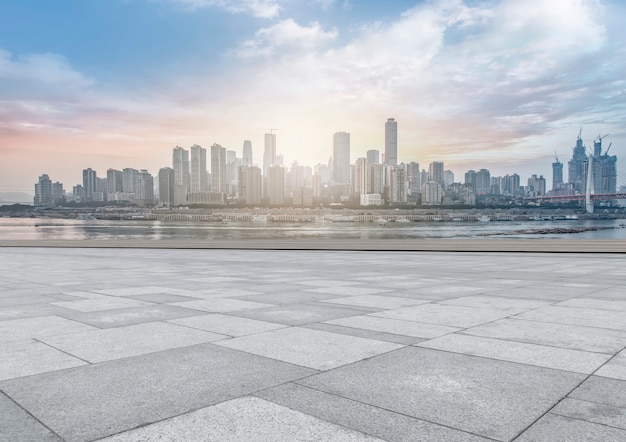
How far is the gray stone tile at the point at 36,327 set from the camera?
290 inches

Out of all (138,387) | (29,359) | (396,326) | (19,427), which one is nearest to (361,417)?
(138,387)

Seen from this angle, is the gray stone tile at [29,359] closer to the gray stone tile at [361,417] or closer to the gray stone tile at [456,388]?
the gray stone tile at [361,417]

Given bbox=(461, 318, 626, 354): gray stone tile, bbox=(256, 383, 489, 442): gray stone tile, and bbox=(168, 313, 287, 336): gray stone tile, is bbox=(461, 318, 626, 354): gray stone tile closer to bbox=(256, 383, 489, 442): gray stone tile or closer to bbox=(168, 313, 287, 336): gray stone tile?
bbox=(168, 313, 287, 336): gray stone tile

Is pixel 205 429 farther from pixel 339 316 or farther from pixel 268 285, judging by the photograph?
pixel 268 285

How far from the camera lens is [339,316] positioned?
29.0 ft

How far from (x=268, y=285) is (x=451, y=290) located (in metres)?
4.85

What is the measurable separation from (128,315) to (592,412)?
7477 mm

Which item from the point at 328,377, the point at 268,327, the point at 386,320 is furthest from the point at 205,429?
the point at 386,320

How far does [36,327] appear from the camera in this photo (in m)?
7.96

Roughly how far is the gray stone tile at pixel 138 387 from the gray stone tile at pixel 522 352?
7.42 feet

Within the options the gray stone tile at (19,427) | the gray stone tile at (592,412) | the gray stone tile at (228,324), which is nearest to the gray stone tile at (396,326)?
the gray stone tile at (228,324)

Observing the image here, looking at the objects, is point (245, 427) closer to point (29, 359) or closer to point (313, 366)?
point (313, 366)

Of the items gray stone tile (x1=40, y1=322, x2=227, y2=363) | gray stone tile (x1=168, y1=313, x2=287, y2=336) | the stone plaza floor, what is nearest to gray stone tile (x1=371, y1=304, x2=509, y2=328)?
the stone plaza floor

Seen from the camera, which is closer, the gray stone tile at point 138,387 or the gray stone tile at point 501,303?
the gray stone tile at point 138,387
